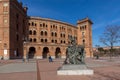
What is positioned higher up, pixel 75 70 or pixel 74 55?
pixel 74 55

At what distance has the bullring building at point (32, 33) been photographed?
48.6m

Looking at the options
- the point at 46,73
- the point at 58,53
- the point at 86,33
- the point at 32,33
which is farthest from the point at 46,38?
the point at 46,73

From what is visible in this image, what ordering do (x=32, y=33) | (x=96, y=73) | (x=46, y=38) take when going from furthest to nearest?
1. (x=46, y=38)
2. (x=32, y=33)
3. (x=96, y=73)

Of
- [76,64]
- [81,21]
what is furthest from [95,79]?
[81,21]

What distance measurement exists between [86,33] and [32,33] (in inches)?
1049

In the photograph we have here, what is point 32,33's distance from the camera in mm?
66750

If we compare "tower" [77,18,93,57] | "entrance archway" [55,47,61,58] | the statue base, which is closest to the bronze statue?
the statue base

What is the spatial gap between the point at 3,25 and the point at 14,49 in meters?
8.35

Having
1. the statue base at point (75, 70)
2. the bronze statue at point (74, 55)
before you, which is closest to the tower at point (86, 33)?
the bronze statue at point (74, 55)

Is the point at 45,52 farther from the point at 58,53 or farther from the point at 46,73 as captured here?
the point at 46,73

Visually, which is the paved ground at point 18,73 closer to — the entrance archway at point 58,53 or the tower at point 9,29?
the tower at point 9,29

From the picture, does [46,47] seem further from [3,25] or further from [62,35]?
[3,25]

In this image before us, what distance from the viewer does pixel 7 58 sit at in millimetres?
47312

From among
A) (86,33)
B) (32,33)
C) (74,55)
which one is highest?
(86,33)
